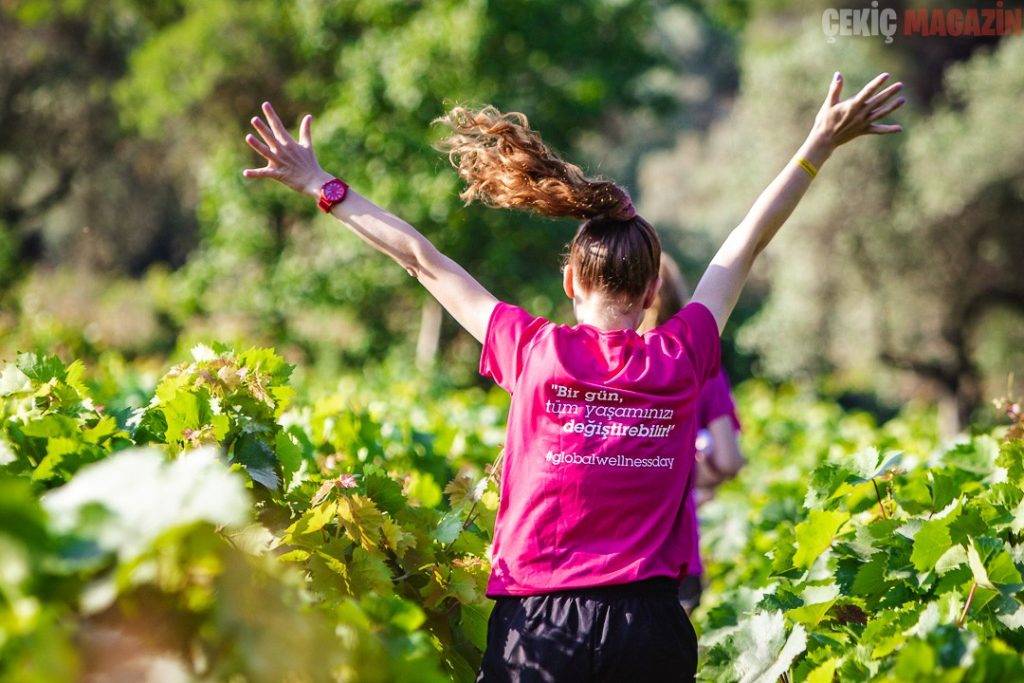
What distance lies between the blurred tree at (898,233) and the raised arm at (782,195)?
18.4 m

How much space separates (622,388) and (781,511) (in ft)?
6.68

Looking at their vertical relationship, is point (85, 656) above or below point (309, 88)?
below

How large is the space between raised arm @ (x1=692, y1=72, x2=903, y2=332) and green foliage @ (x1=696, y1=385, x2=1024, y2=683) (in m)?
0.55

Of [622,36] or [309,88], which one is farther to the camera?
[309,88]

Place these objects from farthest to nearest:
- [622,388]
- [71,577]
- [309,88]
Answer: [309,88] < [622,388] < [71,577]

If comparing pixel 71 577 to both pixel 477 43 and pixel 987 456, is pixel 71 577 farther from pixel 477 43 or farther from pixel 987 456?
pixel 477 43

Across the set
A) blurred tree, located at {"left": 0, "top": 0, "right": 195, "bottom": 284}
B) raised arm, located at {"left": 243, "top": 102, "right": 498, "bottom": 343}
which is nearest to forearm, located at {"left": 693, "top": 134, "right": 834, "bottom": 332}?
raised arm, located at {"left": 243, "top": 102, "right": 498, "bottom": 343}

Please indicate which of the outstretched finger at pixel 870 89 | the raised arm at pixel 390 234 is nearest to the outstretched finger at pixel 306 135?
the raised arm at pixel 390 234

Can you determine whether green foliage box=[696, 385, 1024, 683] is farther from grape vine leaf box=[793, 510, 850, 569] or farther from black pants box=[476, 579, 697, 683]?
black pants box=[476, 579, 697, 683]

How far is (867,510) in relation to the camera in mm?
3246

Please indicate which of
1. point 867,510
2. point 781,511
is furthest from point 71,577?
point 781,511

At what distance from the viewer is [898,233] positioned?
20391 millimetres

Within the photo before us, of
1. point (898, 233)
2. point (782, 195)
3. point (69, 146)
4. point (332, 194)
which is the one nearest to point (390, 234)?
point (332, 194)

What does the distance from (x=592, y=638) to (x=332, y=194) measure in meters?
1.16
